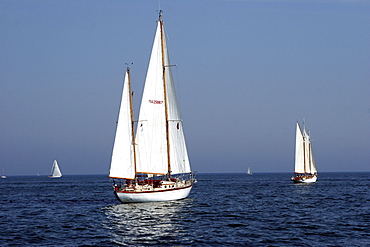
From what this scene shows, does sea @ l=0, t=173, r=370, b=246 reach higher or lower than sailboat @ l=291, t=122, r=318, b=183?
lower

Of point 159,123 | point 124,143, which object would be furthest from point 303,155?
point 124,143

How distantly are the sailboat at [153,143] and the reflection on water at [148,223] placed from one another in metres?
1.69

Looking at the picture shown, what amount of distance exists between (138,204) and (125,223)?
1323 cm

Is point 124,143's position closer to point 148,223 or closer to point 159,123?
point 159,123

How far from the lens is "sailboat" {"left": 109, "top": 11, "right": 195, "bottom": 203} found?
55.4 metres

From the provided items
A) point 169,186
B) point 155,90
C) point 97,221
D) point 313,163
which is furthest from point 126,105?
point 313,163

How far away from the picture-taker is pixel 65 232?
3772 cm

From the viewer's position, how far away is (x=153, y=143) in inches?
2315

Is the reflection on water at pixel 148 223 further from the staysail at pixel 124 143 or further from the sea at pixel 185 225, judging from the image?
the staysail at pixel 124 143

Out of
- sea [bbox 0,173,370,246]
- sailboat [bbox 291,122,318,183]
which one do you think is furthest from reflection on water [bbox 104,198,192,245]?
sailboat [bbox 291,122,318,183]

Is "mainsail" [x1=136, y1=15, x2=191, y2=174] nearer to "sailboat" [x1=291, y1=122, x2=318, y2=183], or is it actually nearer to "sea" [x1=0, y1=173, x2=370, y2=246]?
"sea" [x1=0, y1=173, x2=370, y2=246]

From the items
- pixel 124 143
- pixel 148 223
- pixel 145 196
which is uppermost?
pixel 124 143

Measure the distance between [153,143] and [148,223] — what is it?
18244 millimetres

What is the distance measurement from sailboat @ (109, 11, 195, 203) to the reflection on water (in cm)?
169
